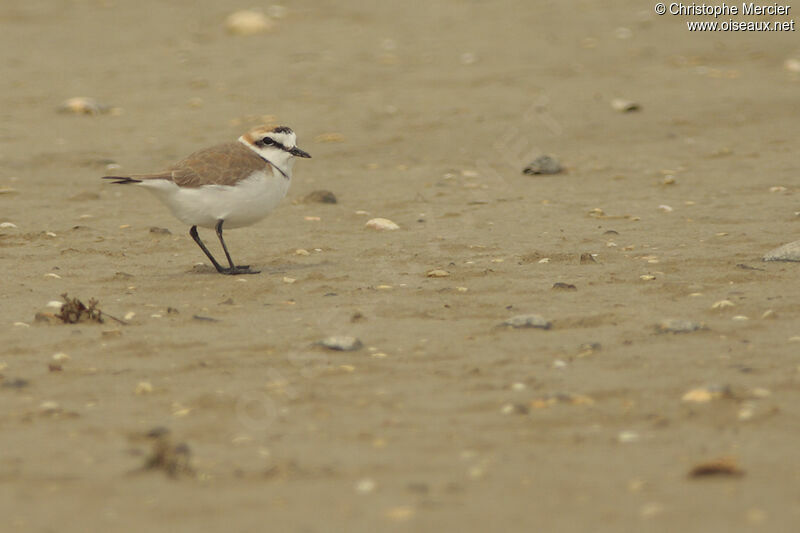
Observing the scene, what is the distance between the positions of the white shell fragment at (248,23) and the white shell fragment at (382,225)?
824 centimetres

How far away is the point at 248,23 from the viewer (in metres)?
16.8

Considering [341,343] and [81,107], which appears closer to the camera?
[341,343]

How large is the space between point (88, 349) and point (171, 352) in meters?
0.45

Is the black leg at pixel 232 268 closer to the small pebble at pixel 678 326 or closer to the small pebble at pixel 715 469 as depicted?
the small pebble at pixel 678 326

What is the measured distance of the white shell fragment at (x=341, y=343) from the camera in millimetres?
5867

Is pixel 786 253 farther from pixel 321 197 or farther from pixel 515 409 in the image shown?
pixel 321 197

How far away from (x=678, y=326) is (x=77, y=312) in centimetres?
323

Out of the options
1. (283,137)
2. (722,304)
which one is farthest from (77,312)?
(722,304)

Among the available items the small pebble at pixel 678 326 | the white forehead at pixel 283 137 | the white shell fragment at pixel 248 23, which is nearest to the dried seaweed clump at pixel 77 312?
the white forehead at pixel 283 137

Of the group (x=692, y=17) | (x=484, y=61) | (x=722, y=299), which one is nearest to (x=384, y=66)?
(x=484, y=61)

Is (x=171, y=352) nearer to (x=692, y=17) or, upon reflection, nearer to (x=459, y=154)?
(x=459, y=154)

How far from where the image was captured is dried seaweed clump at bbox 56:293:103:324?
6441 millimetres

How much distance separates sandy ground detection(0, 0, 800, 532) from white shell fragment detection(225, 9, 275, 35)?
0.42 meters

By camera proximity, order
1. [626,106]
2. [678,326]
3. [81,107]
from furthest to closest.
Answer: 1. [81,107]
2. [626,106]
3. [678,326]
